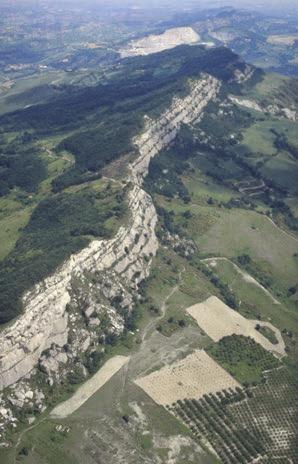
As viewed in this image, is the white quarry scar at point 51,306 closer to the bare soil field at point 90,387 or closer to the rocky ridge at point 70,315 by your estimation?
the rocky ridge at point 70,315

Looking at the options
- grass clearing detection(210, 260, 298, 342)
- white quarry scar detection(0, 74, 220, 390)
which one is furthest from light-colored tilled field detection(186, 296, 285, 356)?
white quarry scar detection(0, 74, 220, 390)

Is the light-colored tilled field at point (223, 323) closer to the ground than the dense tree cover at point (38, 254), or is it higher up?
closer to the ground

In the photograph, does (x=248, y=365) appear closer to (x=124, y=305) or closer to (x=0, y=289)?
(x=124, y=305)

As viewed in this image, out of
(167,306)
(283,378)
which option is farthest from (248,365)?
(167,306)

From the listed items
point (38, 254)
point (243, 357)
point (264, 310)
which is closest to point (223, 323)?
point (243, 357)

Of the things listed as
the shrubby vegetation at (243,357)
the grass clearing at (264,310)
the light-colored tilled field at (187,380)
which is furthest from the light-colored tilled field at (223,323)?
the light-colored tilled field at (187,380)

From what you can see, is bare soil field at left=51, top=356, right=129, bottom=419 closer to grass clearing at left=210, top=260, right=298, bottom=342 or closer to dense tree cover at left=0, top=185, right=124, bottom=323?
dense tree cover at left=0, top=185, right=124, bottom=323
